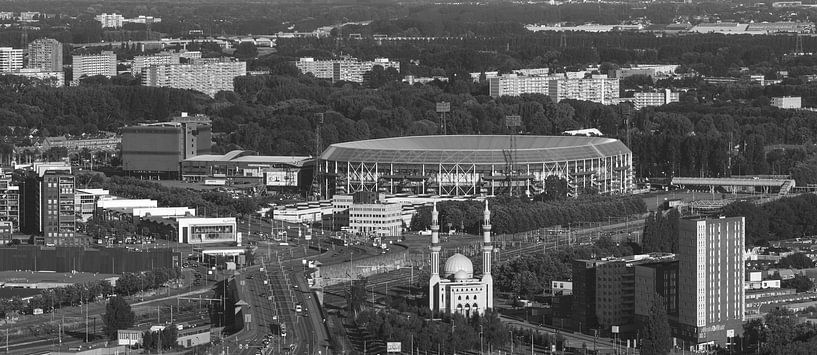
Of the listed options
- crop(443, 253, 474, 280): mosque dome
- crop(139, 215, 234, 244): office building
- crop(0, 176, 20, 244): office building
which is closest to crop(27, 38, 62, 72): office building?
crop(0, 176, 20, 244): office building

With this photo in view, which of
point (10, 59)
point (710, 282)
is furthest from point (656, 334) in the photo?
point (10, 59)

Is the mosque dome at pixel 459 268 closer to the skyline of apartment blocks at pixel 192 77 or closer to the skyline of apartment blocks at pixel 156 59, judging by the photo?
the skyline of apartment blocks at pixel 192 77

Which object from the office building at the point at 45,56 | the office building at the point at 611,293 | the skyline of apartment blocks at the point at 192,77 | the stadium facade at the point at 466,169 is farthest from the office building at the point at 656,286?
the office building at the point at 45,56

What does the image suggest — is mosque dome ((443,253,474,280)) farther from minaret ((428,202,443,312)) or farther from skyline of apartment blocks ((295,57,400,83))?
skyline of apartment blocks ((295,57,400,83))

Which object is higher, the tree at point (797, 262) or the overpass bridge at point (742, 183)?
the overpass bridge at point (742, 183)

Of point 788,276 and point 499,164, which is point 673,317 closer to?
point 788,276

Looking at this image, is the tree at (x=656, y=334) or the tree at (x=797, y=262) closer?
the tree at (x=656, y=334)

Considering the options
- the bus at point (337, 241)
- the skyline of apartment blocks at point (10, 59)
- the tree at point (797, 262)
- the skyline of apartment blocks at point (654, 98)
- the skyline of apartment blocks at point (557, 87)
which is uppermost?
the skyline of apartment blocks at point (10, 59)
